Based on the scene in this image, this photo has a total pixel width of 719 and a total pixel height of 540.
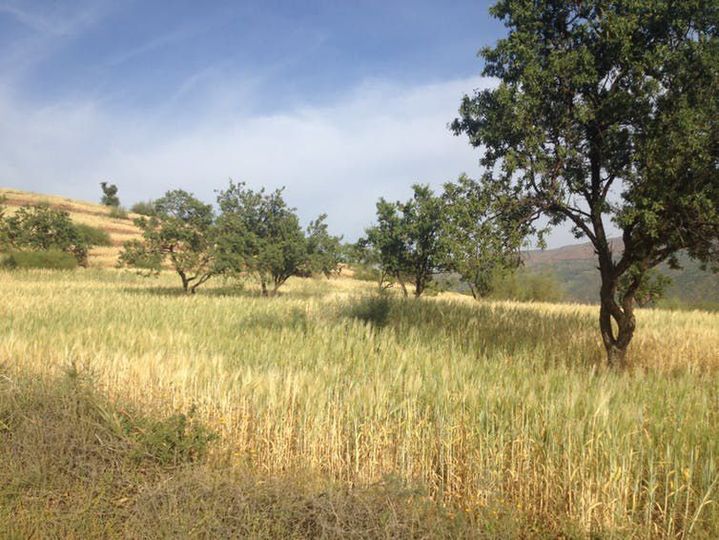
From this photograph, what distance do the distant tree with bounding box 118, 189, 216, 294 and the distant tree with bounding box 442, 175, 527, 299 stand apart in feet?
62.2

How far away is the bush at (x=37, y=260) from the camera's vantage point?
118 ft

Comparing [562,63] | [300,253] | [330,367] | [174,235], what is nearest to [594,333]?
[562,63]

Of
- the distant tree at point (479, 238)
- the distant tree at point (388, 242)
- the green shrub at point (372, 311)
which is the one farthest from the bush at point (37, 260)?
the distant tree at point (479, 238)

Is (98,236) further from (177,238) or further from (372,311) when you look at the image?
(372,311)

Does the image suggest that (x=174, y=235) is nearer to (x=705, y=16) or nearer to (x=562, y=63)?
(x=562, y=63)

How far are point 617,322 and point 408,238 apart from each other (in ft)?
54.0

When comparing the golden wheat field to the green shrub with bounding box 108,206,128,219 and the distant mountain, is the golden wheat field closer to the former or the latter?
the distant mountain

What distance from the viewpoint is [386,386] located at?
5309 mm

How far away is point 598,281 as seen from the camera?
240 ft

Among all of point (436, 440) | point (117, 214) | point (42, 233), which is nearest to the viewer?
point (436, 440)

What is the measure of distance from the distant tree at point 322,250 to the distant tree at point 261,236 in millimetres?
653

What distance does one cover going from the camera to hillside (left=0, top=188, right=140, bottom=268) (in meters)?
48.5

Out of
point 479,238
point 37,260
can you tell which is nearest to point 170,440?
point 479,238

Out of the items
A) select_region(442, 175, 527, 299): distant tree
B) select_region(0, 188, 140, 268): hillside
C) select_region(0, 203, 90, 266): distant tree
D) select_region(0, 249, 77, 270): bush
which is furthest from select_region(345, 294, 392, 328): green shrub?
select_region(0, 188, 140, 268): hillside
